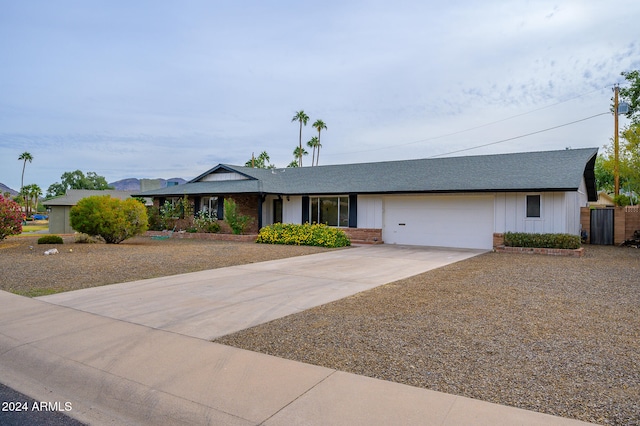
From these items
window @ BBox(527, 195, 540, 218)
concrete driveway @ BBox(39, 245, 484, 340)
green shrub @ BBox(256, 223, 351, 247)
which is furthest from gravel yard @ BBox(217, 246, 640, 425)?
green shrub @ BBox(256, 223, 351, 247)

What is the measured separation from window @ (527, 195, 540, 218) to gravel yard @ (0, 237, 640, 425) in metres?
5.68

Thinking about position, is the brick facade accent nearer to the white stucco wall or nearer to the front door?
the white stucco wall

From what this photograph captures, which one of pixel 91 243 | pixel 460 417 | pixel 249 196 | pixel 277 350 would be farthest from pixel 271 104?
pixel 460 417

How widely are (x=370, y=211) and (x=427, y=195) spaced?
295 centimetres

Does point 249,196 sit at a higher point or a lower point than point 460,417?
higher

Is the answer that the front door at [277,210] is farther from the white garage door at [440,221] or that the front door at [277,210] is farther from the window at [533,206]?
the window at [533,206]

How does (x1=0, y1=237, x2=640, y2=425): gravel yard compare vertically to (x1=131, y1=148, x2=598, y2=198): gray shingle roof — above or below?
below

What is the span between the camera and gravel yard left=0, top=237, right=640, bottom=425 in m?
3.96

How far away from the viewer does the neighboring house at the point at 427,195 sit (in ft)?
55.8

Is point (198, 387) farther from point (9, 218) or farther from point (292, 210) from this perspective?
point (292, 210)

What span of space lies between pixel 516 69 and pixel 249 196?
47.9 ft

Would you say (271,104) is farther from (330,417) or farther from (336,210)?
(330,417)

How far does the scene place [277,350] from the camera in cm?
506

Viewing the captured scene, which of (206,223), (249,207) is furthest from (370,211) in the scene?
(206,223)
